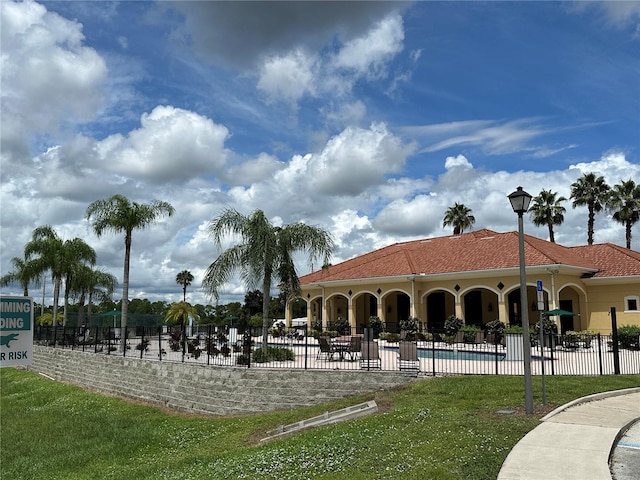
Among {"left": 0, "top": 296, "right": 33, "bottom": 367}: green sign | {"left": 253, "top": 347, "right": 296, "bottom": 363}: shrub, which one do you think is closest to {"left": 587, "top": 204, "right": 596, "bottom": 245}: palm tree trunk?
{"left": 253, "top": 347, "right": 296, "bottom": 363}: shrub

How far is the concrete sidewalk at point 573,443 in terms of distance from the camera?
702 cm

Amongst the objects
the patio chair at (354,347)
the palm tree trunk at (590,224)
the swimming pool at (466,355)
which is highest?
the palm tree trunk at (590,224)

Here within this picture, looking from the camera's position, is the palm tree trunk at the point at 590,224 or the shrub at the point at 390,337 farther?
the palm tree trunk at the point at 590,224

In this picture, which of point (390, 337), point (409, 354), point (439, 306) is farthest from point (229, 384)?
point (439, 306)

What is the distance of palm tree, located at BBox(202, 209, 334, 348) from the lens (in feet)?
69.7

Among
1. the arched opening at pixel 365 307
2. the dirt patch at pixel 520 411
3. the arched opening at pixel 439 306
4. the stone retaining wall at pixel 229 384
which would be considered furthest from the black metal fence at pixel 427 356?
the arched opening at pixel 365 307

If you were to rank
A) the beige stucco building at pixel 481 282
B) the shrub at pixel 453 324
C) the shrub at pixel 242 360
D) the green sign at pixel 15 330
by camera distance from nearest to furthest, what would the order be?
1. the green sign at pixel 15 330
2. the shrub at pixel 242 360
3. the beige stucco building at pixel 481 282
4. the shrub at pixel 453 324

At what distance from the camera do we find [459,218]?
52531mm

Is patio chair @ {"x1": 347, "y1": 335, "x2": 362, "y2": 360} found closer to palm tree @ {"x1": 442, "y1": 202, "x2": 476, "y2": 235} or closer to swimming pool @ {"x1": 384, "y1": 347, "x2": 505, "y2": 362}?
swimming pool @ {"x1": 384, "y1": 347, "x2": 505, "y2": 362}

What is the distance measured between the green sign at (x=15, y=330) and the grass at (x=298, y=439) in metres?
4.98

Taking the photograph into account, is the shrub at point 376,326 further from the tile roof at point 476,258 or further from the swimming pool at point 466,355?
the swimming pool at point 466,355

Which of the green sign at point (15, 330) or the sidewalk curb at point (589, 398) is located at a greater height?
the green sign at point (15, 330)

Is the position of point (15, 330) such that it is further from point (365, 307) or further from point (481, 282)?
Result: point (365, 307)

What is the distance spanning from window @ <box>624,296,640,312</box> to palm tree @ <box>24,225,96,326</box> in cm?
3590
